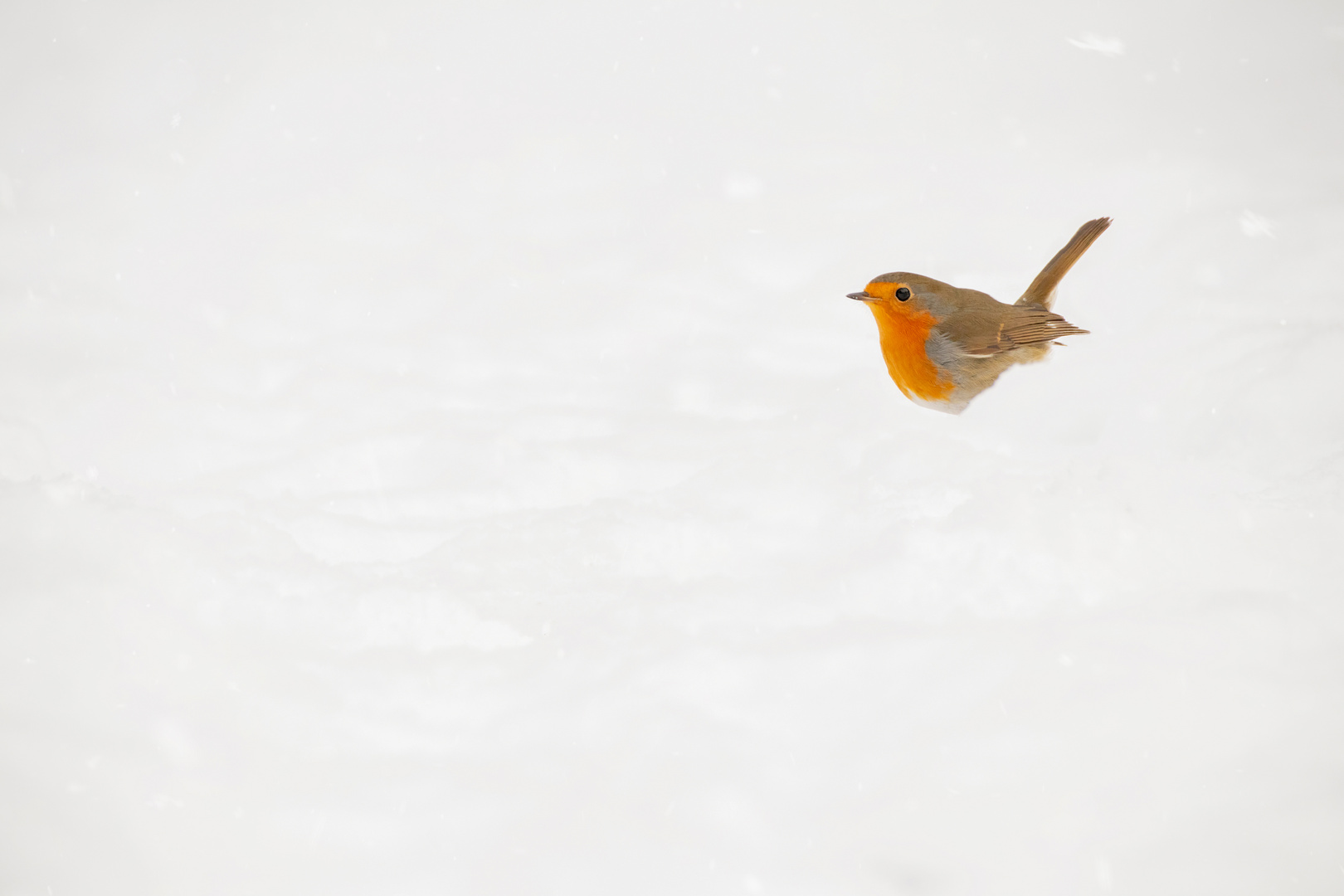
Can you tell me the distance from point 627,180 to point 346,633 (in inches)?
99.3

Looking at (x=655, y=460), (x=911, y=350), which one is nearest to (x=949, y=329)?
(x=911, y=350)

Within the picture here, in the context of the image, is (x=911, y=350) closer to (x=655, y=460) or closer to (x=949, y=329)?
(x=949, y=329)

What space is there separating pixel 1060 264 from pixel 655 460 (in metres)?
1.76

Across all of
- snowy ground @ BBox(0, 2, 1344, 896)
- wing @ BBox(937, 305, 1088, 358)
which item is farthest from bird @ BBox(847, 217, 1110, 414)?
snowy ground @ BBox(0, 2, 1344, 896)

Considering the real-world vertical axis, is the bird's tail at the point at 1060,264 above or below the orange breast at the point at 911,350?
above

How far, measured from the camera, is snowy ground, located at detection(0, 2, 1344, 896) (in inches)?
102

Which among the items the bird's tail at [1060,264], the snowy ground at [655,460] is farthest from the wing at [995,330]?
the snowy ground at [655,460]

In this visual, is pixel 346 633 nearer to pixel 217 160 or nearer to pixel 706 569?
pixel 706 569

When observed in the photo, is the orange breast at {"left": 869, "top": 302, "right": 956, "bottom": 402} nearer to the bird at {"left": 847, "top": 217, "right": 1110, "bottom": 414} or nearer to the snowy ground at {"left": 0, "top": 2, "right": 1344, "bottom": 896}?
the bird at {"left": 847, "top": 217, "right": 1110, "bottom": 414}

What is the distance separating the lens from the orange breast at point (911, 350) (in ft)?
9.29

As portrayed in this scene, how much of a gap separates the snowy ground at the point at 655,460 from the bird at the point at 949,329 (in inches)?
16.2

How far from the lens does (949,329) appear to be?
2807mm

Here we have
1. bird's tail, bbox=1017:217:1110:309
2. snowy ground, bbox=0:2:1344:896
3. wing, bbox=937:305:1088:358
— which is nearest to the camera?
snowy ground, bbox=0:2:1344:896

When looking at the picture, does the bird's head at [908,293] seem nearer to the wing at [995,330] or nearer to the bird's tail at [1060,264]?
the wing at [995,330]
